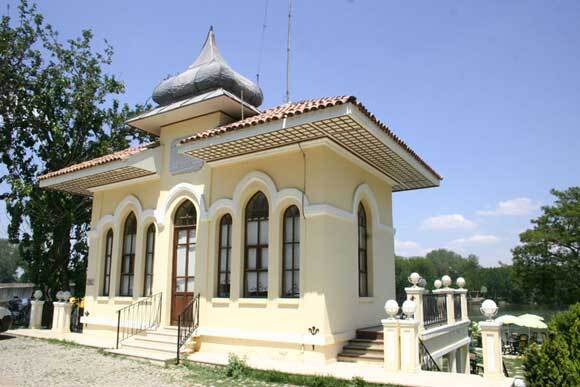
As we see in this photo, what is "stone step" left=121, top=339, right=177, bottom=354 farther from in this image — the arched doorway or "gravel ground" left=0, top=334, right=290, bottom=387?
the arched doorway

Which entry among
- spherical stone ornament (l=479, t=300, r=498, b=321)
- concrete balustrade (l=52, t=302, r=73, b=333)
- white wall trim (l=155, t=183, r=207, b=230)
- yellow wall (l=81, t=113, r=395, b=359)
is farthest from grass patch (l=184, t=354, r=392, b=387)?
concrete balustrade (l=52, t=302, r=73, b=333)

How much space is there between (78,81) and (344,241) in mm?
13163

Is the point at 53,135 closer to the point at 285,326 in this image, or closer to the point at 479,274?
the point at 285,326

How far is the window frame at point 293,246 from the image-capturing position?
9.55m

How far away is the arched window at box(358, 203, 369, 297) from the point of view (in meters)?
10.9

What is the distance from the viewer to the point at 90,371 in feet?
27.8

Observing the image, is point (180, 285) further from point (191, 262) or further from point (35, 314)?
point (35, 314)

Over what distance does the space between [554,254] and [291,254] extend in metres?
34.4

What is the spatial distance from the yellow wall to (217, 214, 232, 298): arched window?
0.58 ft

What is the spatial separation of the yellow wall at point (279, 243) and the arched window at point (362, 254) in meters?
0.17

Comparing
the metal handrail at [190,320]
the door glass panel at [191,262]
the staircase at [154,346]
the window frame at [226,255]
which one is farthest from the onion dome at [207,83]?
the staircase at [154,346]

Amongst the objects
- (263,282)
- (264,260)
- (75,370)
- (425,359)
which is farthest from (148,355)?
(425,359)

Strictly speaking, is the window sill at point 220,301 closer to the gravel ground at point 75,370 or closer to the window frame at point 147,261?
the gravel ground at point 75,370

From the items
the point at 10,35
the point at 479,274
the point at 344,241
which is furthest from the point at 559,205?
the point at 479,274
